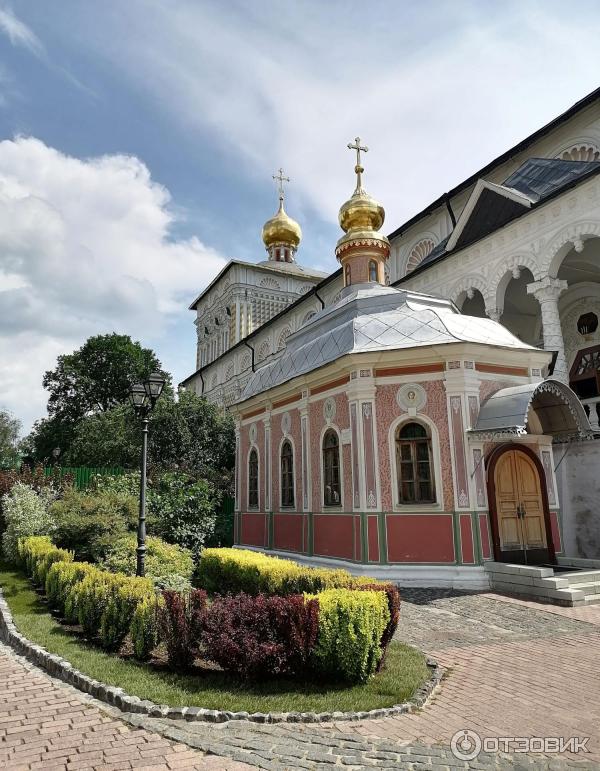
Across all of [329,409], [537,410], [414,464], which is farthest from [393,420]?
[537,410]

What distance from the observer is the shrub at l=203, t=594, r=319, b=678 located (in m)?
5.31

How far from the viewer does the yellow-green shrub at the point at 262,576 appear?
686cm

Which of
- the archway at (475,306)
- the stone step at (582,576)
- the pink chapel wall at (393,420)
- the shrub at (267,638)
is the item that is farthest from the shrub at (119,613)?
the archway at (475,306)

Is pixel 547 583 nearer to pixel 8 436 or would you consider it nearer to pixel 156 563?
pixel 156 563

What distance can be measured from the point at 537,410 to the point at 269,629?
27.0 feet

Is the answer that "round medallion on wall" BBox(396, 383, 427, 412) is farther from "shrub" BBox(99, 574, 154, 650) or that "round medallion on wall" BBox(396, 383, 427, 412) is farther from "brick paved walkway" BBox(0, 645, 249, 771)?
"brick paved walkway" BBox(0, 645, 249, 771)

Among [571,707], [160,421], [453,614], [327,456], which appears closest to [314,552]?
[327,456]

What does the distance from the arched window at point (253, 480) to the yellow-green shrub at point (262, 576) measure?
572cm

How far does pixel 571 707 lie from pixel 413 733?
4.88 feet

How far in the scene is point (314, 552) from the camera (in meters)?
12.7

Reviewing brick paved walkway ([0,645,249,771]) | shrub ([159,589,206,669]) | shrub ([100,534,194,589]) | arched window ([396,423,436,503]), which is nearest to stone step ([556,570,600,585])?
arched window ([396,423,436,503])

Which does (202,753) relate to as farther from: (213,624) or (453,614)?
(453,614)

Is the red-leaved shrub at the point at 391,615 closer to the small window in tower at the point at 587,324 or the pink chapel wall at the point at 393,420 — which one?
the pink chapel wall at the point at 393,420

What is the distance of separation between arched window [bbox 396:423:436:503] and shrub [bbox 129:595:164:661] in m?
6.01
